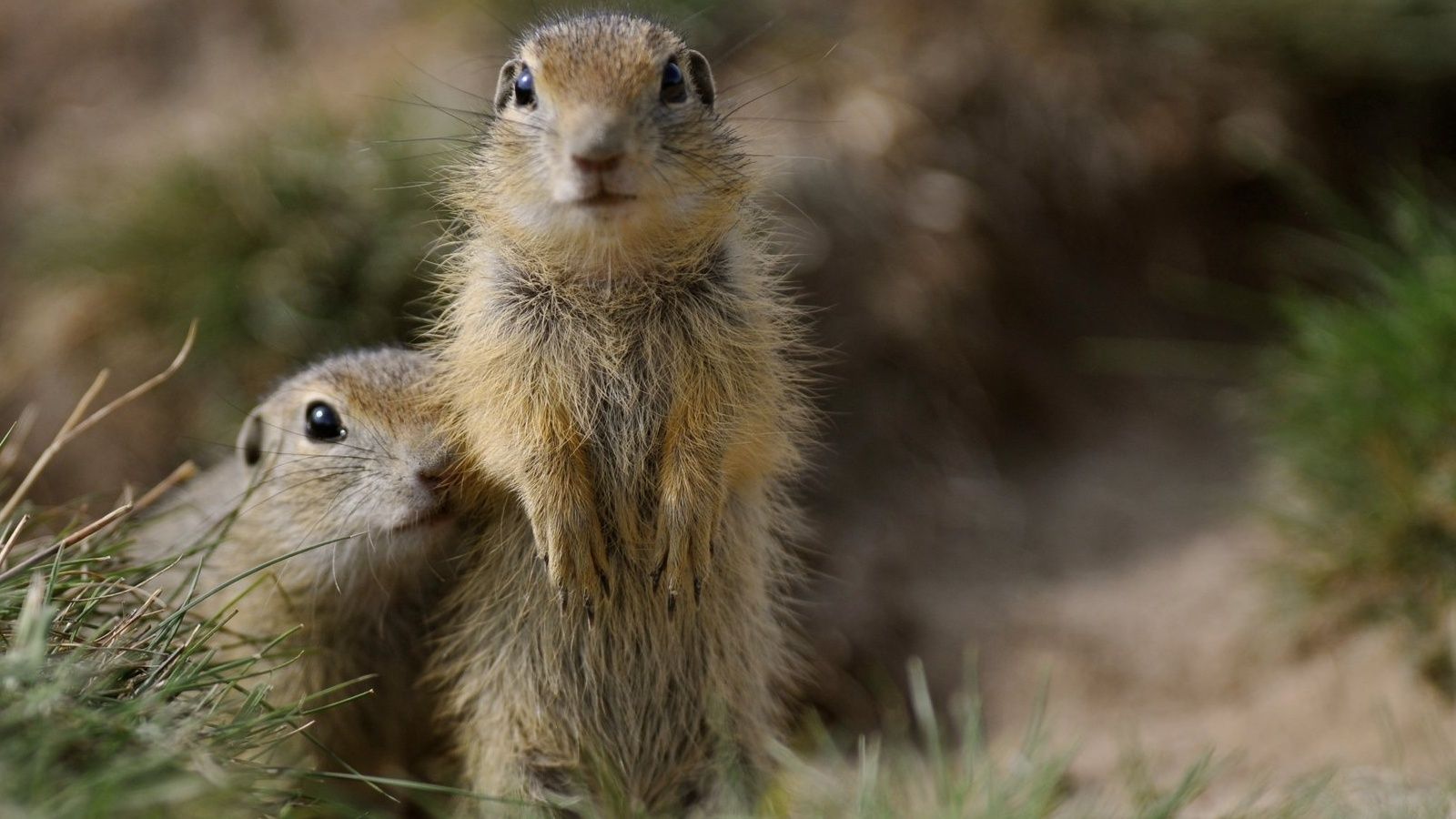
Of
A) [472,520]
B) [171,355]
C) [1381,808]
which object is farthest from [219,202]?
[1381,808]

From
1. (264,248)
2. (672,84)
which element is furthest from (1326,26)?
(264,248)

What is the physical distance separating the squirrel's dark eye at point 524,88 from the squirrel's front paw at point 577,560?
1.28 m

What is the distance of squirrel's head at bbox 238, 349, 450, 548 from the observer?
3.96 m

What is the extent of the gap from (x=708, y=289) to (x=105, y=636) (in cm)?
197

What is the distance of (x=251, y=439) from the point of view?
4.70m

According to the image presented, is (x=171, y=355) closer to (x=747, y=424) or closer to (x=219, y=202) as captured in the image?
(x=219, y=202)

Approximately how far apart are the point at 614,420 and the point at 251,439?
1695 millimetres

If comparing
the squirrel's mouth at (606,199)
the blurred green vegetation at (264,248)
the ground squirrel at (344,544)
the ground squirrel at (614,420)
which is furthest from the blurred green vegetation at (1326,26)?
the ground squirrel at (344,544)

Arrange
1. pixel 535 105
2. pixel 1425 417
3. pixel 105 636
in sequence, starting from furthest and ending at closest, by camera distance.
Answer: pixel 1425 417 < pixel 535 105 < pixel 105 636

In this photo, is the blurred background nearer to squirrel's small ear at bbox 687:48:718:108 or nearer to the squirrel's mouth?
squirrel's small ear at bbox 687:48:718:108

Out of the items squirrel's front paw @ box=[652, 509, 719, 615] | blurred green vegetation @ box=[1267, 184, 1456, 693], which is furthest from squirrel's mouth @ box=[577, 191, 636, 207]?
blurred green vegetation @ box=[1267, 184, 1456, 693]

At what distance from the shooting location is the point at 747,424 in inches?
148

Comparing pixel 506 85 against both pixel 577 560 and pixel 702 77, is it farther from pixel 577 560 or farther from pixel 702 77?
pixel 577 560

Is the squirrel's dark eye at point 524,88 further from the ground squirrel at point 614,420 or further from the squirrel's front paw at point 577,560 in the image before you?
the squirrel's front paw at point 577,560
